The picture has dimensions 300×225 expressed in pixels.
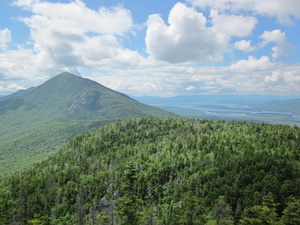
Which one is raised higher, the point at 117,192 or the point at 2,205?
the point at 117,192

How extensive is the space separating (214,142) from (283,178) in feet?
224

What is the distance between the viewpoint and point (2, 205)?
130m

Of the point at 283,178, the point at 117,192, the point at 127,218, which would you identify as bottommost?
the point at 117,192

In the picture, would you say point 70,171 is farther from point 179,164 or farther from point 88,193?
point 179,164

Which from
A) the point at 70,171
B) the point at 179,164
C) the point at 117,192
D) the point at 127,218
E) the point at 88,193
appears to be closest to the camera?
the point at 127,218

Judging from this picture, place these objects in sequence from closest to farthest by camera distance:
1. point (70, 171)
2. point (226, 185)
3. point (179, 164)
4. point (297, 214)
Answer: point (297, 214) → point (226, 185) → point (179, 164) → point (70, 171)

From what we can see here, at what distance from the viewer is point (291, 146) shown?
156m

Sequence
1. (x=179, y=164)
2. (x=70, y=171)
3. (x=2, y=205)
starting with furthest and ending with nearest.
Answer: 1. (x=70, y=171)
2. (x=179, y=164)
3. (x=2, y=205)

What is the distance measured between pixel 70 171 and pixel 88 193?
1382 inches

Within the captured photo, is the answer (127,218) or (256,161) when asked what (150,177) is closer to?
(256,161)

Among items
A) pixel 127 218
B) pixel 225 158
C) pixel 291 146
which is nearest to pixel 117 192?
pixel 225 158

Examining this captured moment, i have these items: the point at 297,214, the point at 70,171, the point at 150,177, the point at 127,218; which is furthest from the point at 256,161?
the point at 70,171

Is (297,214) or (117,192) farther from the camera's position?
(117,192)

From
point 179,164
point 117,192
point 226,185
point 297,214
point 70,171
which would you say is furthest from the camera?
point 70,171
